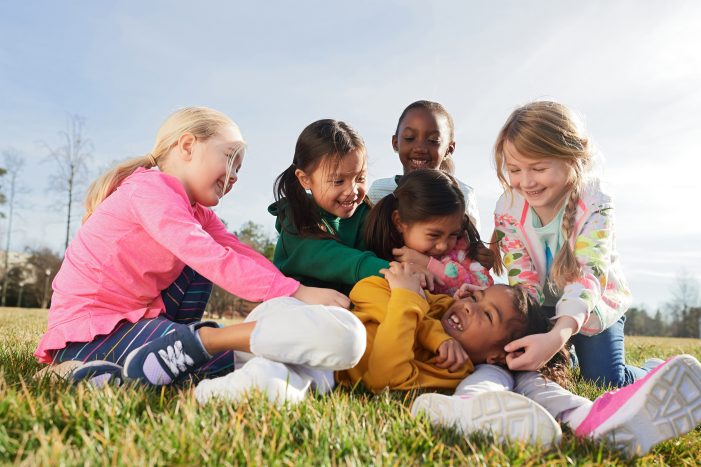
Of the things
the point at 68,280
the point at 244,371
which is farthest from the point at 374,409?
the point at 68,280

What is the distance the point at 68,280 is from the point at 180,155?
962 millimetres

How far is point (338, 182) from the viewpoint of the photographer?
13.5ft

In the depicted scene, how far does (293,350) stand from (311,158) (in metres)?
2.09

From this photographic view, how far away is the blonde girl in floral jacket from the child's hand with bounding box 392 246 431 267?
0.69m

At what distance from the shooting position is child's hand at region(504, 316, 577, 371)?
300cm

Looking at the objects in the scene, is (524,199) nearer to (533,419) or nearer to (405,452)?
(533,419)

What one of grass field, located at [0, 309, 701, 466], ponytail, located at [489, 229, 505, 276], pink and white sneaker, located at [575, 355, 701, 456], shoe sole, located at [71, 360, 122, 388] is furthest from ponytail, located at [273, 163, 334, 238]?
pink and white sneaker, located at [575, 355, 701, 456]

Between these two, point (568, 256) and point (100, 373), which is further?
point (568, 256)

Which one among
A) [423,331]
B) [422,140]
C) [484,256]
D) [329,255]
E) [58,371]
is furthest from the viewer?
[422,140]

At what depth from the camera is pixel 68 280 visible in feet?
10.6

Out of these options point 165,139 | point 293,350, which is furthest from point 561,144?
point 165,139

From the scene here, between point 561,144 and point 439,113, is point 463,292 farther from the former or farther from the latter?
point 439,113

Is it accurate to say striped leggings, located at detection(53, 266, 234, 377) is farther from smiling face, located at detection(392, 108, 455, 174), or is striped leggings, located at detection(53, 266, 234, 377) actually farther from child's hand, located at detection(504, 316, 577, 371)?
smiling face, located at detection(392, 108, 455, 174)

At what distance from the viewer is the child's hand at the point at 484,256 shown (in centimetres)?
410
